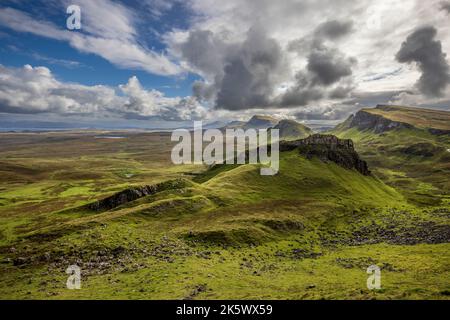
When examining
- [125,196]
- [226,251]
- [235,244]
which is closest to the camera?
[226,251]

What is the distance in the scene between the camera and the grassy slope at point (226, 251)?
4478cm

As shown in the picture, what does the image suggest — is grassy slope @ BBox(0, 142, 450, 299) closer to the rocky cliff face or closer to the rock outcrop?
the rock outcrop

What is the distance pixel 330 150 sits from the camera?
176m

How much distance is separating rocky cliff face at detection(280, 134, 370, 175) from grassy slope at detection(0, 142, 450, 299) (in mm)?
49045

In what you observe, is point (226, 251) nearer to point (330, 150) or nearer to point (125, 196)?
point (125, 196)

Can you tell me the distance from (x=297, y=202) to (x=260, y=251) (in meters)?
47.6

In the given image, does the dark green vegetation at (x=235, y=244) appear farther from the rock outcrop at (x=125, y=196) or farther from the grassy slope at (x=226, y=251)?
the rock outcrop at (x=125, y=196)

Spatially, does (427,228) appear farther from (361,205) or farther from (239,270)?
(239,270)

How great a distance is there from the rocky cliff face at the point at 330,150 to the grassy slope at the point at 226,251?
49045 mm

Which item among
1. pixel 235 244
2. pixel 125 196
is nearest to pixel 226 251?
pixel 235 244

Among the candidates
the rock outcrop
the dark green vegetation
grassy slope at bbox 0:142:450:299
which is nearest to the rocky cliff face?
the dark green vegetation

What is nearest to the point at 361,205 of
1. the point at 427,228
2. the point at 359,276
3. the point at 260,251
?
the point at 427,228

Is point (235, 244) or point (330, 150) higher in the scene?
point (330, 150)

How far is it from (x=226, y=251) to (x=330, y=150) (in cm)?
12581
